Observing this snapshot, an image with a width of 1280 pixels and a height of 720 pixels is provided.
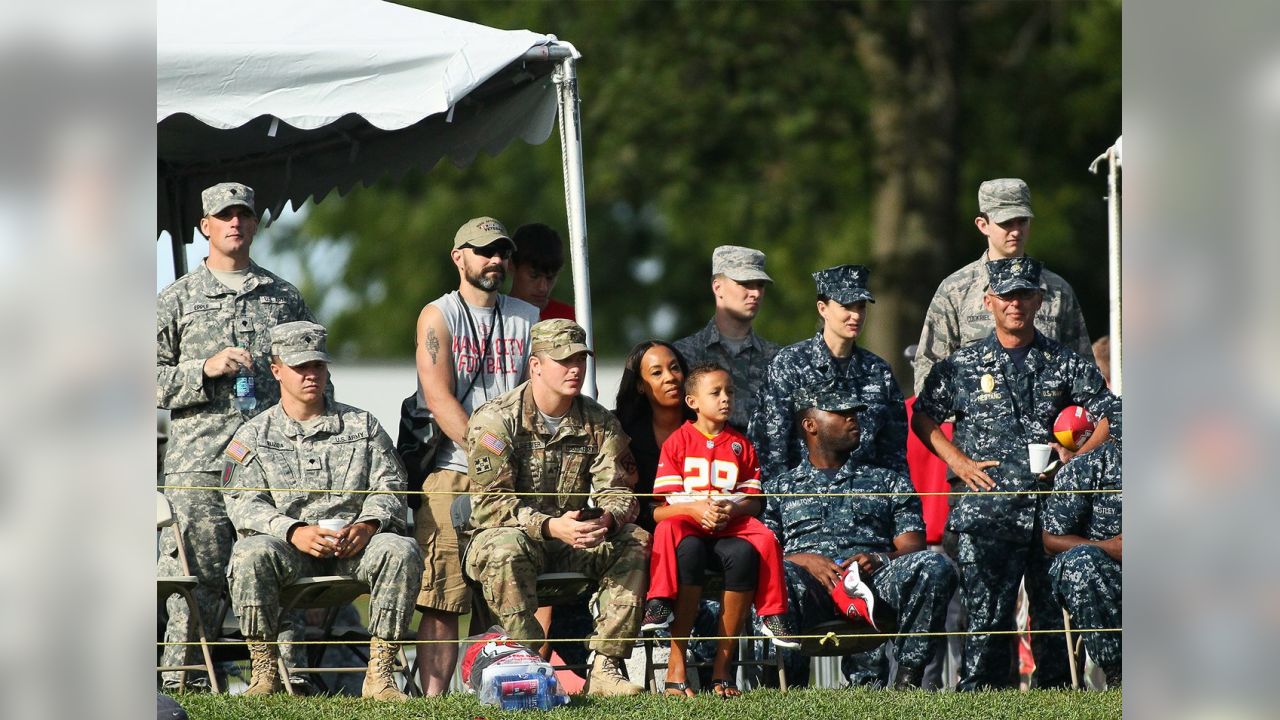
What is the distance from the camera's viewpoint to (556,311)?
6.39 metres

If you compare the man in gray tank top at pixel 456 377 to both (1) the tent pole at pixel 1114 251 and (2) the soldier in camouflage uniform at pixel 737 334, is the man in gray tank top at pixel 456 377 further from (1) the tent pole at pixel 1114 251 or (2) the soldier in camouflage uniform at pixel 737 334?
(1) the tent pole at pixel 1114 251

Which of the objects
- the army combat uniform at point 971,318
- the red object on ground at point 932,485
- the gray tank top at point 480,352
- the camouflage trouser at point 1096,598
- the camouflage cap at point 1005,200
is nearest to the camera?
the camouflage trouser at point 1096,598

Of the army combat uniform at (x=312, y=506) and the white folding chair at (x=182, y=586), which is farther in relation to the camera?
the white folding chair at (x=182, y=586)

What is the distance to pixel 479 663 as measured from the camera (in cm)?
500

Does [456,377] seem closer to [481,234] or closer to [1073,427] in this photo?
[481,234]

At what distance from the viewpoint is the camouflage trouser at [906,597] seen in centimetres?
562

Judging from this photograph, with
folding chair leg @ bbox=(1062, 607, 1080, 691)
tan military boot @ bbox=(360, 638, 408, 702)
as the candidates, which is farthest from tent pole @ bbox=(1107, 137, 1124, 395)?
tan military boot @ bbox=(360, 638, 408, 702)

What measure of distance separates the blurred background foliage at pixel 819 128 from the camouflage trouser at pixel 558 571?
8.81 m

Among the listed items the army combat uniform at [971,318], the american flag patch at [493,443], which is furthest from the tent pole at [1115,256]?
the american flag patch at [493,443]

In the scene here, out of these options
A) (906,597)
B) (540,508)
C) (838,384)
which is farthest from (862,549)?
(540,508)

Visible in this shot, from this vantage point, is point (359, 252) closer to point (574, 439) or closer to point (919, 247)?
point (919, 247)

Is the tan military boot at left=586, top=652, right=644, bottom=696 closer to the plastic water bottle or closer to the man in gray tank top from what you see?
the man in gray tank top
